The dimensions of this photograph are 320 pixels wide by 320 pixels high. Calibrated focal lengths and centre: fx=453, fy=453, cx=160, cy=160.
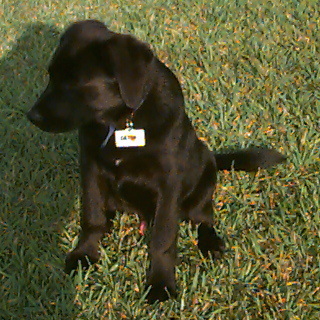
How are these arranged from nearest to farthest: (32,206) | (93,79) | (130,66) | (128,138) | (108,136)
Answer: (130,66)
(93,79)
(128,138)
(108,136)
(32,206)

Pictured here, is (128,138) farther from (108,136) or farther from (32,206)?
(32,206)

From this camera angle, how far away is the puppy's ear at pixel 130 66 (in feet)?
6.63

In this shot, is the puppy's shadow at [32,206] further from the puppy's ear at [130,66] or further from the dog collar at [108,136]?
the puppy's ear at [130,66]

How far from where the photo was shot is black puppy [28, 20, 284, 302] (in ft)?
A: 6.91

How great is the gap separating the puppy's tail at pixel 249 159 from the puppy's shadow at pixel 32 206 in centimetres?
107

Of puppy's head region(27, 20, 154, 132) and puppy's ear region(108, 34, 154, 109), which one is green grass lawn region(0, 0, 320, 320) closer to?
puppy's head region(27, 20, 154, 132)

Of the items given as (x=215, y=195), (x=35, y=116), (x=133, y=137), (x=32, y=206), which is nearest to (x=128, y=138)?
(x=133, y=137)

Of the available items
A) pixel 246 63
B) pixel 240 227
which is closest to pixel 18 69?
pixel 246 63

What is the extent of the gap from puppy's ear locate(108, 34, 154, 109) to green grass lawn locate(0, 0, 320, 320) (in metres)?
1.04

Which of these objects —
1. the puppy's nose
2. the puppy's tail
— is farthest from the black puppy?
the puppy's tail

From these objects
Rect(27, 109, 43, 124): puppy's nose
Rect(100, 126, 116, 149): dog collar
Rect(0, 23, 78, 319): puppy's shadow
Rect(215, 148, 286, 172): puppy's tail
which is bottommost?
Rect(0, 23, 78, 319): puppy's shadow

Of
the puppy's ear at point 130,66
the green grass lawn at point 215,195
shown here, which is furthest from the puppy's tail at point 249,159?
the puppy's ear at point 130,66

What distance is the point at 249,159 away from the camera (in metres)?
3.12

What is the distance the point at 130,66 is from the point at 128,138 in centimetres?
38
